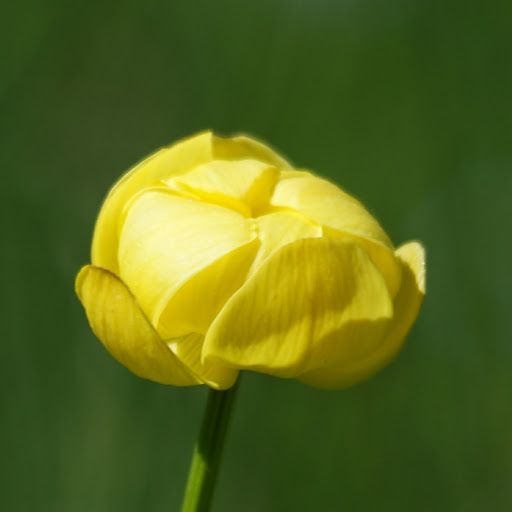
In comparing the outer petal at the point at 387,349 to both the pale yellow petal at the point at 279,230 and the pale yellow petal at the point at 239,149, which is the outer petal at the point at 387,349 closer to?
the pale yellow petal at the point at 279,230

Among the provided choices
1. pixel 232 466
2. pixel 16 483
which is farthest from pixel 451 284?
pixel 16 483

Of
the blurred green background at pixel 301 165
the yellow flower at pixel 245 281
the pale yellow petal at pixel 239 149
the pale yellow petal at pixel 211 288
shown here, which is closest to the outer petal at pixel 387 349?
the yellow flower at pixel 245 281

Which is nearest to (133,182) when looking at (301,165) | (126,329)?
(126,329)

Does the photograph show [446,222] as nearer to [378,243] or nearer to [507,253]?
[507,253]

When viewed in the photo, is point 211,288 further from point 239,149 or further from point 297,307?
point 239,149

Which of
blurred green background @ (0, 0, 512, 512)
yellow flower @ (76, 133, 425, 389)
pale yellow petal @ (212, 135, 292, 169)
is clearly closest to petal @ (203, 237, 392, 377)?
yellow flower @ (76, 133, 425, 389)

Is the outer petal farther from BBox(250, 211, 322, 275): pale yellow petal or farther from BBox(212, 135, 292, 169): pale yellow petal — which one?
BBox(212, 135, 292, 169): pale yellow petal
